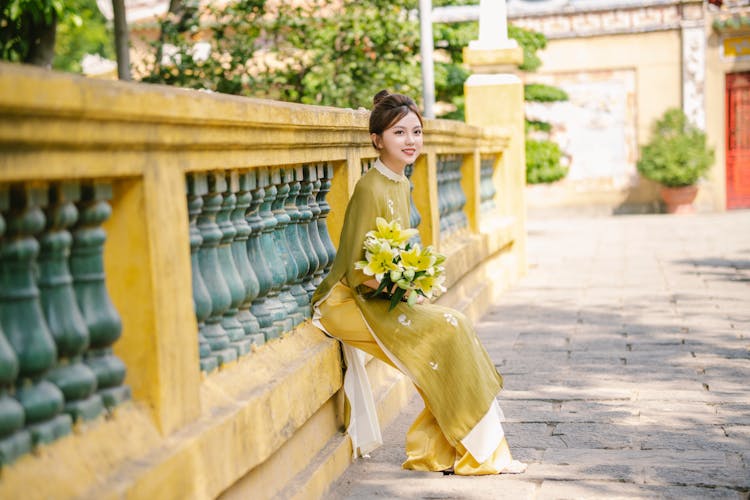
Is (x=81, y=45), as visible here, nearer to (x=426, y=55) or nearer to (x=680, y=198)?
(x=680, y=198)

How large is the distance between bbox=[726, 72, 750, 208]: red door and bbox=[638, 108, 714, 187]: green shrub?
1066mm

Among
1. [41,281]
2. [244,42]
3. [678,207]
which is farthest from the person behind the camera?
[678,207]

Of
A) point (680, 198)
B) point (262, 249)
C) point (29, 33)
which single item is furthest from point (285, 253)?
point (680, 198)

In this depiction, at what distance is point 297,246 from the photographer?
15.3 ft

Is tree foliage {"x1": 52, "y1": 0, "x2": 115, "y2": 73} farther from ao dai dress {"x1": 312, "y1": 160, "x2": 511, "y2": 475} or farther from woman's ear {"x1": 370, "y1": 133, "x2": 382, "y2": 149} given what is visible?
ao dai dress {"x1": 312, "y1": 160, "x2": 511, "y2": 475}

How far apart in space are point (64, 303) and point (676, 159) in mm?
19944

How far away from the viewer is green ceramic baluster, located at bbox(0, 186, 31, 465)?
2358mm

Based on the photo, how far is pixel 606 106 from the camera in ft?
75.3

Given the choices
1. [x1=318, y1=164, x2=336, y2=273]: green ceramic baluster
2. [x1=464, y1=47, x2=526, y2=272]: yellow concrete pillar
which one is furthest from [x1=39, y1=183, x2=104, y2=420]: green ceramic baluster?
[x1=464, y1=47, x2=526, y2=272]: yellow concrete pillar

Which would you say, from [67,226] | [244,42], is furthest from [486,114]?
[67,226]

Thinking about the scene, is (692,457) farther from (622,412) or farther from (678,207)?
(678,207)

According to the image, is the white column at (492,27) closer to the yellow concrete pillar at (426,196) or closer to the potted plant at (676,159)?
the yellow concrete pillar at (426,196)

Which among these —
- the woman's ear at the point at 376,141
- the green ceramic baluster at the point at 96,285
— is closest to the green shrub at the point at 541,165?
the woman's ear at the point at 376,141

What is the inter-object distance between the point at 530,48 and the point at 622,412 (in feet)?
40.8
